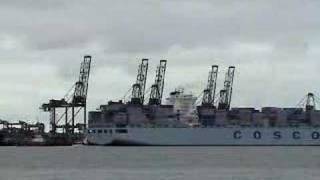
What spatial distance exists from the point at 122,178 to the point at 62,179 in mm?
5772

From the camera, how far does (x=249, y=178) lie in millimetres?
81688

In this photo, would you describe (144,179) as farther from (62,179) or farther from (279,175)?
(279,175)

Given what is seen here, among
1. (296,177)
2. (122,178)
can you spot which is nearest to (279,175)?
(296,177)

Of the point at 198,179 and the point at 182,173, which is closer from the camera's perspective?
the point at 198,179

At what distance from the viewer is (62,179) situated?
8275 cm

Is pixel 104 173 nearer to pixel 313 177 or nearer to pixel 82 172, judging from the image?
pixel 82 172

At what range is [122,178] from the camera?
8475 cm

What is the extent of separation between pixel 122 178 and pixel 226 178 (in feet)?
31.9

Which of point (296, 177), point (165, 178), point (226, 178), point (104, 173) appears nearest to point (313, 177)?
point (296, 177)

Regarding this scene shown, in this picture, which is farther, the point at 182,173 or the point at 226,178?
the point at 182,173

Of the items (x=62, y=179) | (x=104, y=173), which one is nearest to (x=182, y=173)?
(x=104, y=173)

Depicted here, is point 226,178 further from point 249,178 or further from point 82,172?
point 82,172

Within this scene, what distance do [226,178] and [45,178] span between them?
16.9 meters

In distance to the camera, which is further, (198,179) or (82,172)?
(82,172)
